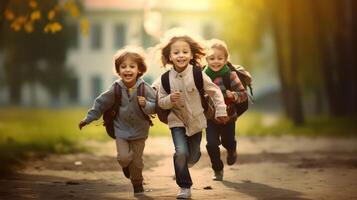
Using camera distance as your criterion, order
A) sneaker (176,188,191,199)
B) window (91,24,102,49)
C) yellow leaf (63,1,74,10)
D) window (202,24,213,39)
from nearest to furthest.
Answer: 1. sneaker (176,188,191,199)
2. yellow leaf (63,1,74,10)
3. window (91,24,102,49)
4. window (202,24,213,39)

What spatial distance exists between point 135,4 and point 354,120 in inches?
1935

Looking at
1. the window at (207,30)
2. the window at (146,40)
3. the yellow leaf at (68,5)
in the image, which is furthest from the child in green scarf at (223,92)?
the window at (207,30)

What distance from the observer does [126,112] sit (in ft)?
30.8

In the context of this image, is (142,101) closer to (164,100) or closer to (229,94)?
(164,100)

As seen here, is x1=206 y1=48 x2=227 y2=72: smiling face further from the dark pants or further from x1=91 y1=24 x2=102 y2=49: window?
x1=91 y1=24 x2=102 y2=49: window

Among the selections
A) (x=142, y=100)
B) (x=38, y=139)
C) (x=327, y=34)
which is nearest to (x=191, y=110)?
(x=142, y=100)

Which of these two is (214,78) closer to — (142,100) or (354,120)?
(142,100)

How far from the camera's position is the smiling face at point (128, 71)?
30.9 feet

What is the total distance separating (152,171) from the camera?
13031mm

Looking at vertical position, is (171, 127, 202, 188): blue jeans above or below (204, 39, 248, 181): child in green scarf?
below

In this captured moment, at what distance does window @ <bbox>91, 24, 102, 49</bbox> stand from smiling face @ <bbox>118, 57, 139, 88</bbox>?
6554 cm

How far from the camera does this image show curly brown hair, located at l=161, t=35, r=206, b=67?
30.8ft

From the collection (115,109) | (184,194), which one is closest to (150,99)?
(115,109)

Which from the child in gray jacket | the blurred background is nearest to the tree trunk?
the blurred background
